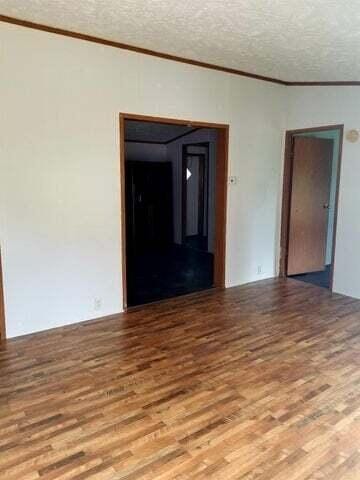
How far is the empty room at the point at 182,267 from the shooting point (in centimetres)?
214

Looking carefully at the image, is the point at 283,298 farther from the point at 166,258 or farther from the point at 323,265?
the point at 166,258

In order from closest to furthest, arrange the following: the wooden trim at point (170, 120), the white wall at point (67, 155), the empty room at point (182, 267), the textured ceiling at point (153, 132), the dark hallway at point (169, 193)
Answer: the empty room at point (182, 267)
the white wall at point (67, 155)
the wooden trim at point (170, 120)
the textured ceiling at point (153, 132)
the dark hallway at point (169, 193)

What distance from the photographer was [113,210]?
3801mm

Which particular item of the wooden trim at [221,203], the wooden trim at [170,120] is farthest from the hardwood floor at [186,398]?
the wooden trim at [170,120]

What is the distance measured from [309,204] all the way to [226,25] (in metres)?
3.03

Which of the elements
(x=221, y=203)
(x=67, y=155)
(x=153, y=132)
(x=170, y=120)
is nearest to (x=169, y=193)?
(x=153, y=132)

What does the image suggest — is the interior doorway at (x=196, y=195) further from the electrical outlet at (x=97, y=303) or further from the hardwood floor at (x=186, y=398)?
the hardwood floor at (x=186, y=398)

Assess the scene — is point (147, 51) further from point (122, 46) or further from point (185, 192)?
point (185, 192)

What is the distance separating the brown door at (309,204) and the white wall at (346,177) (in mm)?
549

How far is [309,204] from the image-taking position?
17.5 ft

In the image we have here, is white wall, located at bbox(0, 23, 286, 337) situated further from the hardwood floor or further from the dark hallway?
the dark hallway

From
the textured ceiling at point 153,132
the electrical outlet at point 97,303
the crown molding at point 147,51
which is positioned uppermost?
the crown molding at point 147,51

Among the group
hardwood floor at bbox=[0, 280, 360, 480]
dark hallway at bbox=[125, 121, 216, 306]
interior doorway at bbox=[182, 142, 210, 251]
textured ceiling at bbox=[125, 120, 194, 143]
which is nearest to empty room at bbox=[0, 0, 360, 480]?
hardwood floor at bbox=[0, 280, 360, 480]

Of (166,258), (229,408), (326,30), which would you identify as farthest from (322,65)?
(166,258)
